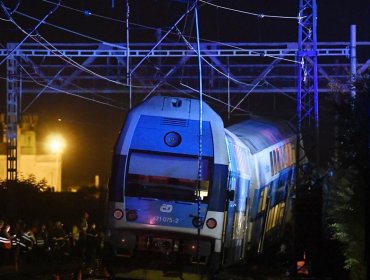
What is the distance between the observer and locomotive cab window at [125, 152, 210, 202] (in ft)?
49.6

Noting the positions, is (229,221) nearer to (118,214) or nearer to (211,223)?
(211,223)

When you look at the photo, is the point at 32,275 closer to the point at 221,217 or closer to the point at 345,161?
the point at 221,217

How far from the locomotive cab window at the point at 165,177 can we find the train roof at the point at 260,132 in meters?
3.88

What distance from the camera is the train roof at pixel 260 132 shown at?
20125mm

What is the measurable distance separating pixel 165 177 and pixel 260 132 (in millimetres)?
8162

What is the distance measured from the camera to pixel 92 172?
2463 inches

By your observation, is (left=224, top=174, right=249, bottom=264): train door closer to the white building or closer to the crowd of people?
the crowd of people

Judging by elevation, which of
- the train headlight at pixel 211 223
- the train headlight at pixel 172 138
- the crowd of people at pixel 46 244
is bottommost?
the crowd of people at pixel 46 244

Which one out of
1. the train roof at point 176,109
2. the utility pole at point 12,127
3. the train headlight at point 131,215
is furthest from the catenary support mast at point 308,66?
the utility pole at point 12,127

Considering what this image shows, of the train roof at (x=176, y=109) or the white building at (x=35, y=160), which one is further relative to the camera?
the white building at (x=35, y=160)

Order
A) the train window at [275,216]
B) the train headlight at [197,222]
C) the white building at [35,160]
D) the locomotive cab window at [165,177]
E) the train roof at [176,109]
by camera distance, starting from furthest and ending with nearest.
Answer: the white building at [35,160]
the train window at [275,216]
the train roof at [176,109]
the locomotive cab window at [165,177]
the train headlight at [197,222]

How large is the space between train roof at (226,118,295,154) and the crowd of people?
4724 millimetres

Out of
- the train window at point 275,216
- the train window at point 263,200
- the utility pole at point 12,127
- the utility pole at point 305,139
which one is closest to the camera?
the utility pole at point 305,139

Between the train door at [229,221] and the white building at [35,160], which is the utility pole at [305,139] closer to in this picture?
the train door at [229,221]
